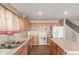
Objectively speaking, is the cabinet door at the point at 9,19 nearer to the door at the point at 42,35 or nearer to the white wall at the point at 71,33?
the door at the point at 42,35

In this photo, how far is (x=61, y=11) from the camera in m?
5.48

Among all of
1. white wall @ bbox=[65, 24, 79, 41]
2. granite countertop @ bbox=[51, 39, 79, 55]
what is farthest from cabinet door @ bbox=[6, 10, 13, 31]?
white wall @ bbox=[65, 24, 79, 41]

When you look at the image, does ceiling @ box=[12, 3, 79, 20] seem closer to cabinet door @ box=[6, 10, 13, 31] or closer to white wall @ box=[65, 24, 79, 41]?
cabinet door @ box=[6, 10, 13, 31]

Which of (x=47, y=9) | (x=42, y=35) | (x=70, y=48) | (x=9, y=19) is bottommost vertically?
(x=70, y=48)

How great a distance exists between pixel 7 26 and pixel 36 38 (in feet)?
2.56

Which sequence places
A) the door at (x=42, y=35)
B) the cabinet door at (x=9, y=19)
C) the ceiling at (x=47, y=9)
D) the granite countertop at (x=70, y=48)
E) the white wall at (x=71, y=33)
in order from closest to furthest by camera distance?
the granite countertop at (x=70, y=48), the door at (x=42, y=35), the cabinet door at (x=9, y=19), the ceiling at (x=47, y=9), the white wall at (x=71, y=33)

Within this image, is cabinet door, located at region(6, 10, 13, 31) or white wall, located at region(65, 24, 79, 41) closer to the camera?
cabinet door, located at region(6, 10, 13, 31)

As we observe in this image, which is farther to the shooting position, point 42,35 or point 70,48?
point 42,35

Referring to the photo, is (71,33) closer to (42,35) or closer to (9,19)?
(42,35)

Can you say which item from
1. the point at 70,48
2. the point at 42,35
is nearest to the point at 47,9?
the point at 42,35

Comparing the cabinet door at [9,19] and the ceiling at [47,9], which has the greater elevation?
the ceiling at [47,9]

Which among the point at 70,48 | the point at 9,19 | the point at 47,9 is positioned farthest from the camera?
the point at 47,9

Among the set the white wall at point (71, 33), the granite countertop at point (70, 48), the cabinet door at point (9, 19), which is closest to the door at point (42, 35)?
the granite countertop at point (70, 48)
